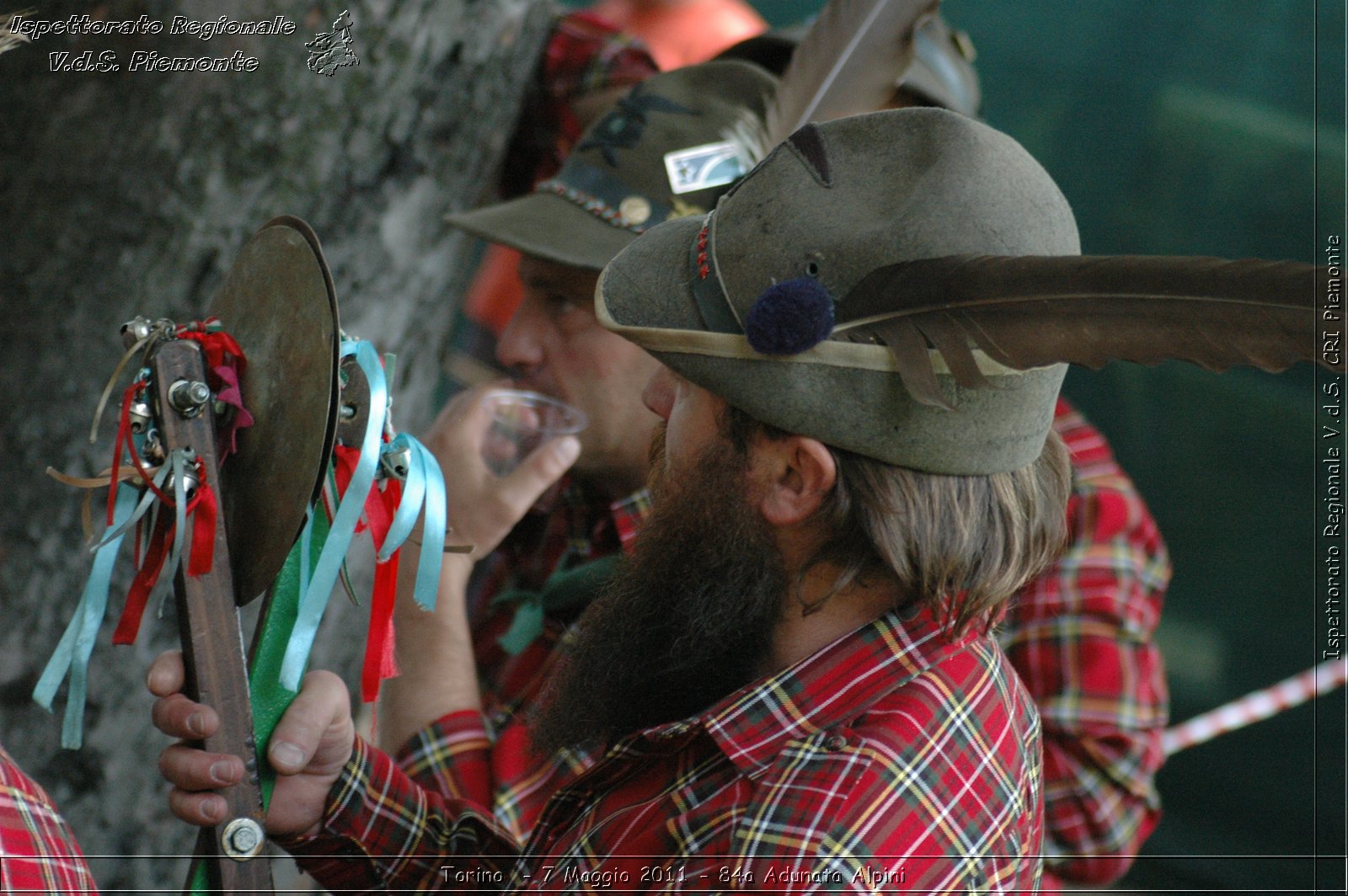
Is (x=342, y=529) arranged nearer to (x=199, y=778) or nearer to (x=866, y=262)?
(x=199, y=778)


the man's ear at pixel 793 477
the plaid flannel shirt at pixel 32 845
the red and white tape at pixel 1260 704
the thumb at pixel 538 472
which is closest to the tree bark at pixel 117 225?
the thumb at pixel 538 472

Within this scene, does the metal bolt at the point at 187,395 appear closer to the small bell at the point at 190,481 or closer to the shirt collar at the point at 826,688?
the small bell at the point at 190,481

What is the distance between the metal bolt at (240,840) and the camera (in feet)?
4.35

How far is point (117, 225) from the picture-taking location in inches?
83.3

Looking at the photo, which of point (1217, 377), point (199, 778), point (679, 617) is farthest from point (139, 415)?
point (1217, 377)

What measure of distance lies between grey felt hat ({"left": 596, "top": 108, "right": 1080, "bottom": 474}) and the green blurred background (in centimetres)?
209

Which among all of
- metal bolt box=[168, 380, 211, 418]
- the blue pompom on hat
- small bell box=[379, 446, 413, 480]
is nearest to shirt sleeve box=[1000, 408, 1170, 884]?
the blue pompom on hat

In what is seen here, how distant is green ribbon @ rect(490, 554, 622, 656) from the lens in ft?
7.07

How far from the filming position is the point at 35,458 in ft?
6.93

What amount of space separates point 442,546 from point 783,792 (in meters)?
0.50

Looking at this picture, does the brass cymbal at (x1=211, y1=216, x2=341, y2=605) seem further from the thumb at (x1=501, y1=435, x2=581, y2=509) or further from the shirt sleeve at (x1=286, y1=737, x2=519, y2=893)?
the thumb at (x1=501, y1=435, x2=581, y2=509)

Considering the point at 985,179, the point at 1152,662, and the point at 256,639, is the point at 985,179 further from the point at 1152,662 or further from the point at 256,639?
the point at 1152,662

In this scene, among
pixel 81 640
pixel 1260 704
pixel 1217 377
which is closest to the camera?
pixel 81 640

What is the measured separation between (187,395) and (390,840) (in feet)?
2.44
